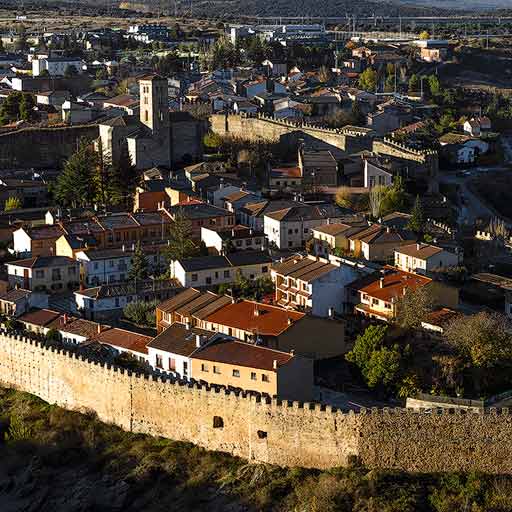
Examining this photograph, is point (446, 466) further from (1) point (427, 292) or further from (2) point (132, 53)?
(2) point (132, 53)

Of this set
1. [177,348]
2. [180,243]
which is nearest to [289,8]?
[180,243]

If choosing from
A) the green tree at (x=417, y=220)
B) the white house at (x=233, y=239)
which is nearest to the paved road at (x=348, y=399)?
the white house at (x=233, y=239)

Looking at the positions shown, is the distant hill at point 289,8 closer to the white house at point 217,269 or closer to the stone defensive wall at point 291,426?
the white house at point 217,269

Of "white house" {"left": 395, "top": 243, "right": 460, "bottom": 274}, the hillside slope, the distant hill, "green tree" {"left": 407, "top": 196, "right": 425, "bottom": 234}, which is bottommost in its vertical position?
the distant hill

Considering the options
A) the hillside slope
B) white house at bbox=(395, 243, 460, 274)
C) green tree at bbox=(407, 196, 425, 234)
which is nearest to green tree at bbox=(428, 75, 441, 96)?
green tree at bbox=(407, 196, 425, 234)

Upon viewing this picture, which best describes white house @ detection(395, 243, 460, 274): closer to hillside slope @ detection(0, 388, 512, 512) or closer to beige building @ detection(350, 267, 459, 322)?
beige building @ detection(350, 267, 459, 322)

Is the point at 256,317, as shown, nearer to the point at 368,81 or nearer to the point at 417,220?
the point at 417,220
